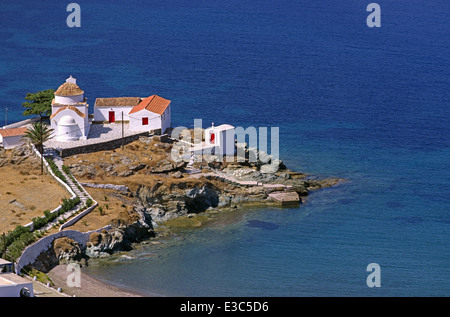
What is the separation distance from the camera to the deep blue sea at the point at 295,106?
79062 millimetres

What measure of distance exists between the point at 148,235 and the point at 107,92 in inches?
2079

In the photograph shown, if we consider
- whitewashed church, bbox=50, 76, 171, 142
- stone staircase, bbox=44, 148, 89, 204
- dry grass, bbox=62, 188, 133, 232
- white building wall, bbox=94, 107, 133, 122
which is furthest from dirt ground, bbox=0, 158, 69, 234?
white building wall, bbox=94, 107, 133, 122

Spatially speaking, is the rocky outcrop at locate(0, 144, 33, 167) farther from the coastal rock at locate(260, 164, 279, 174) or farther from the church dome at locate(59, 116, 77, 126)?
the coastal rock at locate(260, 164, 279, 174)

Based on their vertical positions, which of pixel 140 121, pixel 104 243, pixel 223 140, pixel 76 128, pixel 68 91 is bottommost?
pixel 104 243

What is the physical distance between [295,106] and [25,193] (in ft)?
178

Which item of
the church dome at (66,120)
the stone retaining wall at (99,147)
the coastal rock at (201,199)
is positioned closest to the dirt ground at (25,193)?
the stone retaining wall at (99,147)

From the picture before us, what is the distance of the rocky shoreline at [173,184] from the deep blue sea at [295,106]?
2.51 meters

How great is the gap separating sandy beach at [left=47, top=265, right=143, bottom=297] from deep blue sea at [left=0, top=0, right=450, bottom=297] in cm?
138

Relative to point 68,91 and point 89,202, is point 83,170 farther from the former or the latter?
point 68,91

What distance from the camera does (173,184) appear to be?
90.9 m

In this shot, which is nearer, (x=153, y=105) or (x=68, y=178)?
(x=68, y=178)

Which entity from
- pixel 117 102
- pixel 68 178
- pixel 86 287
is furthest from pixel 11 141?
pixel 86 287

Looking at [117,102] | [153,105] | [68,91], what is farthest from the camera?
[117,102]

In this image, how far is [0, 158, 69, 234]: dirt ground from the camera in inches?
3196
